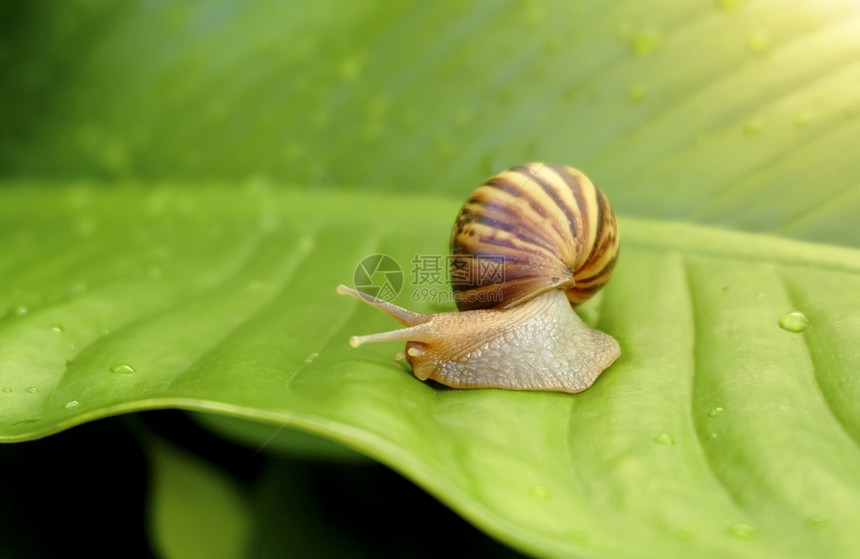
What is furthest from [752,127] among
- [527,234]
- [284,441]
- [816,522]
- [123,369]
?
[123,369]

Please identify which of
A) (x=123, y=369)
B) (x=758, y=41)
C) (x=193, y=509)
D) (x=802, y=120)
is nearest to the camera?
(x=123, y=369)

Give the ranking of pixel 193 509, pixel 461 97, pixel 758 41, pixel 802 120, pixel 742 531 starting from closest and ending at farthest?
pixel 742 531 < pixel 193 509 < pixel 802 120 < pixel 758 41 < pixel 461 97

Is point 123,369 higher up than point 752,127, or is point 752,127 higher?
point 123,369

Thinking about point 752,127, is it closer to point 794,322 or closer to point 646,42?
point 646,42

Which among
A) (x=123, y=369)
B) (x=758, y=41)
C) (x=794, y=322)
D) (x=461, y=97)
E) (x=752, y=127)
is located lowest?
(x=794, y=322)

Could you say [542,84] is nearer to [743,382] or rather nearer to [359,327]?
[359,327]

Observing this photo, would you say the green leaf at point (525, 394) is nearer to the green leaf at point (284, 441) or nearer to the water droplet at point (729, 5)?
the green leaf at point (284, 441)

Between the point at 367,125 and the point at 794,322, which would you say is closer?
the point at 794,322

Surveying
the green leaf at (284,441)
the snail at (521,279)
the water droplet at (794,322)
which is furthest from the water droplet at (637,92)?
the green leaf at (284,441)
